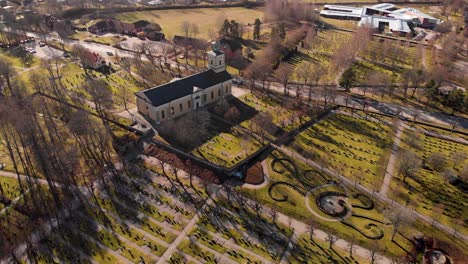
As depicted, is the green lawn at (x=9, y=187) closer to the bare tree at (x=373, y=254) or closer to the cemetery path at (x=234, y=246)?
the cemetery path at (x=234, y=246)

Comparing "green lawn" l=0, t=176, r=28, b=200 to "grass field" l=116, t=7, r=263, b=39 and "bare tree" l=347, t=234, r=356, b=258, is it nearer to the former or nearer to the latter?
"bare tree" l=347, t=234, r=356, b=258

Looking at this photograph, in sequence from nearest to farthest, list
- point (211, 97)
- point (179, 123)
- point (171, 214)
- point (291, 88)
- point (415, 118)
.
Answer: point (171, 214)
point (179, 123)
point (415, 118)
point (211, 97)
point (291, 88)

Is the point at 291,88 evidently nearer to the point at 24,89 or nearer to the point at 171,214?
the point at 171,214

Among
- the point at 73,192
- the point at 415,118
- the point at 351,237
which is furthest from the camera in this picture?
the point at 415,118

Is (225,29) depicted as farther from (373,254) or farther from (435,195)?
(373,254)

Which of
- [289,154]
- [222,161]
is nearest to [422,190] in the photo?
[289,154]

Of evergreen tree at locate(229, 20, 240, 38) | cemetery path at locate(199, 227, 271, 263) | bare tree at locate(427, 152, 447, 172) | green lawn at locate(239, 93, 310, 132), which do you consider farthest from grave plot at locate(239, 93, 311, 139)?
evergreen tree at locate(229, 20, 240, 38)

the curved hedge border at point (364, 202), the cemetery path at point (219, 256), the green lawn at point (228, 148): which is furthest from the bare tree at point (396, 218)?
the green lawn at point (228, 148)

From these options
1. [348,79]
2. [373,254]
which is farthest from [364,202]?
[348,79]
